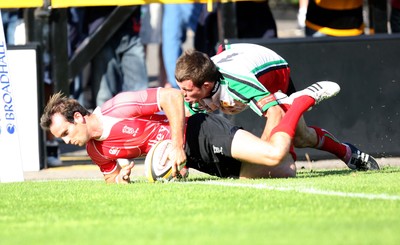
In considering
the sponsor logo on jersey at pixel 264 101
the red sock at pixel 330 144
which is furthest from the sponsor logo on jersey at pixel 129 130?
the red sock at pixel 330 144

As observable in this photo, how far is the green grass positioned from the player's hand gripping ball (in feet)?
0.40

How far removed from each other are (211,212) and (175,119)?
2.02m

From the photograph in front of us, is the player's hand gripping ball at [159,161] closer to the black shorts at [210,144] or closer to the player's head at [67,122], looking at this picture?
the black shorts at [210,144]

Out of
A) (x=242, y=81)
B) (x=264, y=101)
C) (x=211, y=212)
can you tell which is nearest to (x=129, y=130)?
(x=242, y=81)

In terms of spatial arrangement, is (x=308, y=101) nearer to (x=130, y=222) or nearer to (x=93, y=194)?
(x=93, y=194)

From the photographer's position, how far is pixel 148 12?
674 inches

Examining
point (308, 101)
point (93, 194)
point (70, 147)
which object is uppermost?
point (308, 101)

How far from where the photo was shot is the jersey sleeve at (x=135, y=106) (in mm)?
8781

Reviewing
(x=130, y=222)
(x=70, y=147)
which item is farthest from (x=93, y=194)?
(x=70, y=147)

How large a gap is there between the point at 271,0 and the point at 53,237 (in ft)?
84.6

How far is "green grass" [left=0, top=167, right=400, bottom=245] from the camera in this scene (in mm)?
5656

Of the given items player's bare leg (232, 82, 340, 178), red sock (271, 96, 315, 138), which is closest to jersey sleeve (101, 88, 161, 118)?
player's bare leg (232, 82, 340, 178)

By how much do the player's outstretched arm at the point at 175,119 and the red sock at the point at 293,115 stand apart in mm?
716

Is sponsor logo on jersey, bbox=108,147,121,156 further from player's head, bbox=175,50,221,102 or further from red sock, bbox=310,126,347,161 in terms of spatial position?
red sock, bbox=310,126,347,161
